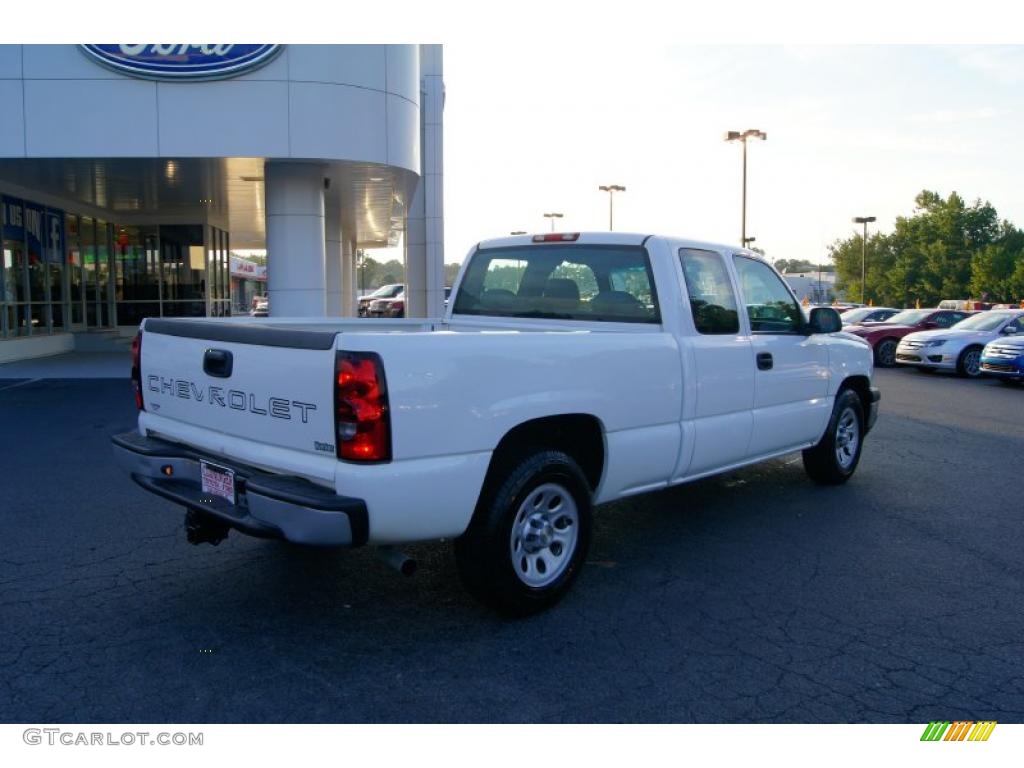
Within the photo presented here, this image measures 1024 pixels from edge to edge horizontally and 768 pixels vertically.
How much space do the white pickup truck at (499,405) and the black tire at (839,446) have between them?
0.63m

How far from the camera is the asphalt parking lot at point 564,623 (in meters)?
3.43

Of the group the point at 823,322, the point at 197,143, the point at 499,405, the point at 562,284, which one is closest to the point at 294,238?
the point at 197,143

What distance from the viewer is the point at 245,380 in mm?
3971

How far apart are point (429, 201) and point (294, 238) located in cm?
941

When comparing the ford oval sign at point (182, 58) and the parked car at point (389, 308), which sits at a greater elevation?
the ford oval sign at point (182, 58)

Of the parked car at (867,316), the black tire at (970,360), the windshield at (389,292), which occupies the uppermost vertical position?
the windshield at (389,292)

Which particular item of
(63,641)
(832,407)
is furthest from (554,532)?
(832,407)

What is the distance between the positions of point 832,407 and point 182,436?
16.2 feet

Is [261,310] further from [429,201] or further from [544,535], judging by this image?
[544,535]

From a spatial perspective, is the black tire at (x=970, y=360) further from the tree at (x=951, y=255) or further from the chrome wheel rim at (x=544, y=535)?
the tree at (x=951, y=255)

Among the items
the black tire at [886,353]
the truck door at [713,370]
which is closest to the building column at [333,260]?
the black tire at [886,353]

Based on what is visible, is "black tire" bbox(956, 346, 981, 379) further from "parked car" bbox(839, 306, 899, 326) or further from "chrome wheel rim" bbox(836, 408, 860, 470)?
"chrome wheel rim" bbox(836, 408, 860, 470)

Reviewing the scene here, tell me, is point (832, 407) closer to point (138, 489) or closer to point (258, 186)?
point (138, 489)

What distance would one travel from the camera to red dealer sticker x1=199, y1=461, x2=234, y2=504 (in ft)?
12.8
